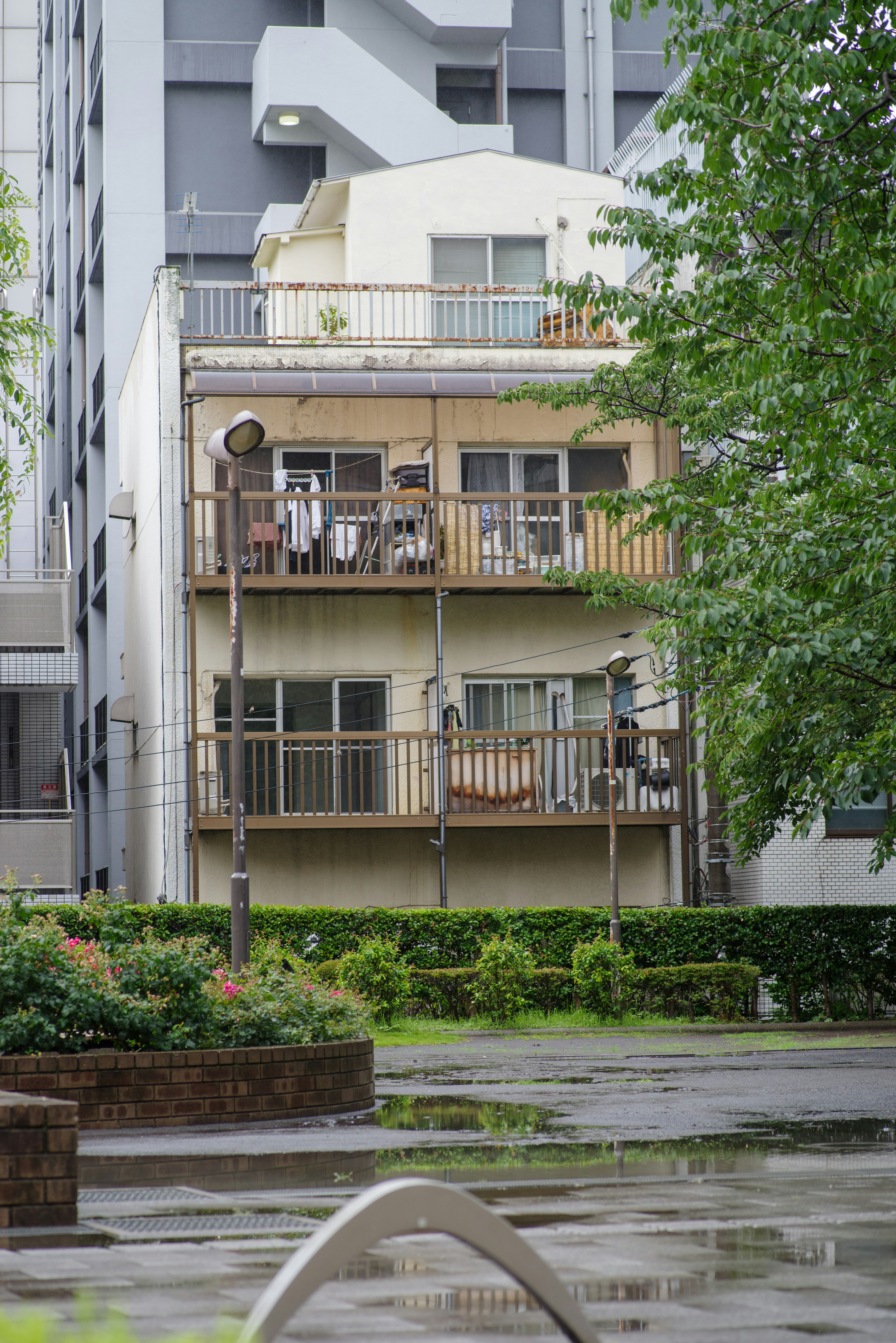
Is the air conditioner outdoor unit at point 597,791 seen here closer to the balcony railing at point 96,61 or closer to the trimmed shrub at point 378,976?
the trimmed shrub at point 378,976

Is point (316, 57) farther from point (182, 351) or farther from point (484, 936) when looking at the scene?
point (484, 936)

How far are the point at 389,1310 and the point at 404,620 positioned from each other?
22.8m

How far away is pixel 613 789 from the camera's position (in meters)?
25.2

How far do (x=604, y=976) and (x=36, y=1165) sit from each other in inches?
647

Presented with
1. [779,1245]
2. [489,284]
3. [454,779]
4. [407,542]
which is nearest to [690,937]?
[454,779]

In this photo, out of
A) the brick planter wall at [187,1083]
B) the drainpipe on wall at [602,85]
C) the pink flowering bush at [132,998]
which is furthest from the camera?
the drainpipe on wall at [602,85]

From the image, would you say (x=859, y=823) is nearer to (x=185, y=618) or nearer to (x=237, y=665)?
(x=185, y=618)

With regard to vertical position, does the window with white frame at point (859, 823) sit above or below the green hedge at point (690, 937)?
above

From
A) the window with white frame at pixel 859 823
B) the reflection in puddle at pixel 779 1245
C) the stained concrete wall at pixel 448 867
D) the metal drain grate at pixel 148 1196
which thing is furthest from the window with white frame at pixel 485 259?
the reflection in puddle at pixel 779 1245

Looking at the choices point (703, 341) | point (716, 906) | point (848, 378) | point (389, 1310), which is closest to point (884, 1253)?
point (389, 1310)

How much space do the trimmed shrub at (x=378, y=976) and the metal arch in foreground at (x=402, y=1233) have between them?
18.0m

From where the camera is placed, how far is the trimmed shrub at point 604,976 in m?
22.5

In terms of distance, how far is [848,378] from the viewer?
1114cm

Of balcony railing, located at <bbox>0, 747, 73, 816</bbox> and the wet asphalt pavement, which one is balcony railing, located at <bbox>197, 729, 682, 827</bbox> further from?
the wet asphalt pavement
